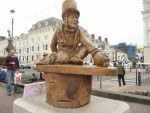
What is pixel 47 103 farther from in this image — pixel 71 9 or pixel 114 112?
pixel 71 9

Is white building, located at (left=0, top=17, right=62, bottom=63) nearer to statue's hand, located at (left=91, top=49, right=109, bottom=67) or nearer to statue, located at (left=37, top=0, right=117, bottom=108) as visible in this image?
statue, located at (left=37, top=0, right=117, bottom=108)

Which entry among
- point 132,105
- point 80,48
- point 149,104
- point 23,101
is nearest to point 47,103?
point 23,101

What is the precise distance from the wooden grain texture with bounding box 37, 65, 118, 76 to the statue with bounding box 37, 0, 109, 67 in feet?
0.75

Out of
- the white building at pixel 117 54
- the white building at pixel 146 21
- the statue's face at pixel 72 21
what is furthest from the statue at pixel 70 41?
the white building at pixel 117 54

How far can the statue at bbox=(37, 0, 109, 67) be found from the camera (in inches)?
171

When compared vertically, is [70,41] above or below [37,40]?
below

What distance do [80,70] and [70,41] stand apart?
2.97 feet

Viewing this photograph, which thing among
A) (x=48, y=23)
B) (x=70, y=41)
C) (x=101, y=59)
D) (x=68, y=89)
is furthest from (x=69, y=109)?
(x=48, y=23)

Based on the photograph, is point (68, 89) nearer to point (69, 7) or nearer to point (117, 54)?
point (69, 7)

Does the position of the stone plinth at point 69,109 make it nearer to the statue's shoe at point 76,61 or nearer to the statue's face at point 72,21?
the statue's shoe at point 76,61

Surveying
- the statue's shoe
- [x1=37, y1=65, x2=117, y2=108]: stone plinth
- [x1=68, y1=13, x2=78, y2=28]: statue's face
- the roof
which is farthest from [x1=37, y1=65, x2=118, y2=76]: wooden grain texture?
the roof

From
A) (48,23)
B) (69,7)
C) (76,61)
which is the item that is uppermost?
(48,23)

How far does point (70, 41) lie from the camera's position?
447 cm

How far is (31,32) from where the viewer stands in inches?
2613
